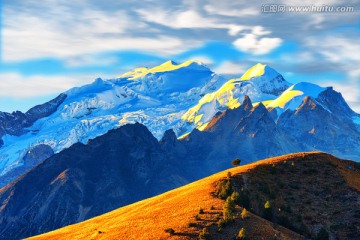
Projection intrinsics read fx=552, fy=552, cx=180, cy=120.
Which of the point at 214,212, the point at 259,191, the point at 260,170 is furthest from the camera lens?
the point at 260,170

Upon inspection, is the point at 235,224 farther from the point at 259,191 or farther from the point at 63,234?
the point at 63,234

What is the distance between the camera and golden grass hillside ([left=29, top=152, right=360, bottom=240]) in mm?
84125

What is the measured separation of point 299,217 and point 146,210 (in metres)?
27.7

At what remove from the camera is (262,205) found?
99.3 meters

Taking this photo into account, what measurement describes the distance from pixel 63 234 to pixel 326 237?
1930 inches

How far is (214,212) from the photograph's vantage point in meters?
89.4

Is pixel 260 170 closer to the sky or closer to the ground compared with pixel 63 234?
closer to the sky

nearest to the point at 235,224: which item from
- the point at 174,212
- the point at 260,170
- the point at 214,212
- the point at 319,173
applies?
the point at 214,212

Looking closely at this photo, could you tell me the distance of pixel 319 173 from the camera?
11706 centimetres

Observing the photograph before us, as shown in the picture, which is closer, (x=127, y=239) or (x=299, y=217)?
(x=127, y=239)

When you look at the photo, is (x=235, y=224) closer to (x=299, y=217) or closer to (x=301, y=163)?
(x=299, y=217)

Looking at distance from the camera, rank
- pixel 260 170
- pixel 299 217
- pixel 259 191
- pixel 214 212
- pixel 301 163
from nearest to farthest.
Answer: pixel 214 212 < pixel 299 217 < pixel 259 191 < pixel 260 170 < pixel 301 163

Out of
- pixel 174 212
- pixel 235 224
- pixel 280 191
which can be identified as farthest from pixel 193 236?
pixel 280 191

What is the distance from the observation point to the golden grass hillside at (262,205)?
84.1m
